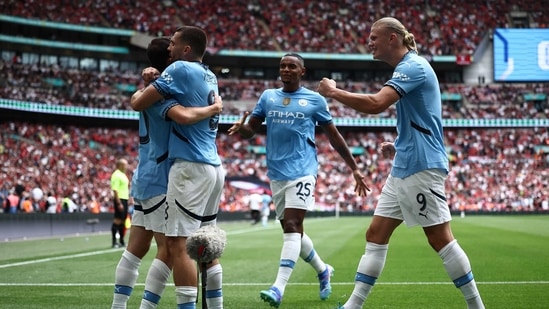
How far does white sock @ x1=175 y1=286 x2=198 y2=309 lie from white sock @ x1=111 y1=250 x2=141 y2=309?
1.02 meters

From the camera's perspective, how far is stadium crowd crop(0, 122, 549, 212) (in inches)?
1949

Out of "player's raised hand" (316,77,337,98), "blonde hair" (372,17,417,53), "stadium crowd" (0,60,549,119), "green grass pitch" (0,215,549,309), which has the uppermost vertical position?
"stadium crowd" (0,60,549,119)

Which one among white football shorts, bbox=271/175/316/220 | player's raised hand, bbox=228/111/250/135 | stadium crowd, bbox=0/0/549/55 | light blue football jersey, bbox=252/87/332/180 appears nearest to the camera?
player's raised hand, bbox=228/111/250/135

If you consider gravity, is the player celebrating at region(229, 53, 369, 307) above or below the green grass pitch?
above

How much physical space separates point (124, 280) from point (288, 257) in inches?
85.8

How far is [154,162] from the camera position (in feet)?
22.7

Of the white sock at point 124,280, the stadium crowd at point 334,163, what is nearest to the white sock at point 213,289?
the white sock at point 124,280

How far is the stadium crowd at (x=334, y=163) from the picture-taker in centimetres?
4950

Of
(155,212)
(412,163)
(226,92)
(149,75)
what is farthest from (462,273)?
(226,92)

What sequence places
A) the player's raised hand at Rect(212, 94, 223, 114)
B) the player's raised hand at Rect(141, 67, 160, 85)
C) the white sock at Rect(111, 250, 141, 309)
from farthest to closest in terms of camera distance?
the white sock at Rect(111, 250, 141, 309), the player's raised hand at Rect(141, 67, 160, 85), the player's raised hand at Rect(212, 94, 223, 114)

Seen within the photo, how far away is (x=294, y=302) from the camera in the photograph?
926 cm

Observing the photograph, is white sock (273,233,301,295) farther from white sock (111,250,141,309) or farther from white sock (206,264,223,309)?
white sock (111,250,141,309)

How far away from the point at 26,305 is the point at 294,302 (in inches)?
121

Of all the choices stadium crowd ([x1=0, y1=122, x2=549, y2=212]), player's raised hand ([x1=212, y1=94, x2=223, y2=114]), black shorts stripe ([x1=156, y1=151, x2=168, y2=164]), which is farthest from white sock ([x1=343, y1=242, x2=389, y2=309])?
stadium crowd ([x1=0, y1=122, x2=549, y2=212])
